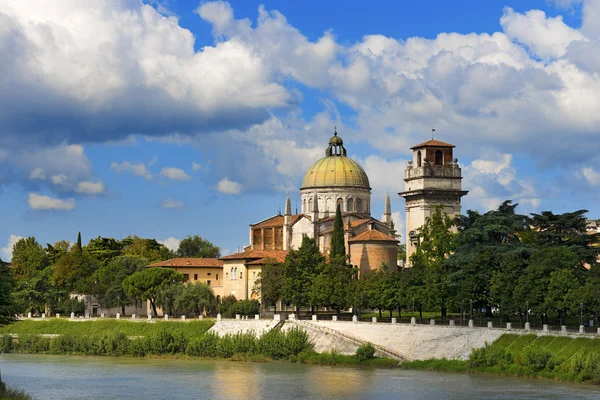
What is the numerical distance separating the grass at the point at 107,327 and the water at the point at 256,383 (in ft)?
36.1

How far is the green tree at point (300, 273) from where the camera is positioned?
92.8 metres

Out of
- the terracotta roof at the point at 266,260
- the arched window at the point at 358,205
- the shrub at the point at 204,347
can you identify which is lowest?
the shrub at the point at 204,347

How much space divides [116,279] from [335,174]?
24.0m

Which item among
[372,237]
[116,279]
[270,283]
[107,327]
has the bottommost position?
[107,327]

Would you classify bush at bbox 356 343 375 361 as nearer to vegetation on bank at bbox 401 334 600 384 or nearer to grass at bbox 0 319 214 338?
vegetation on bank at bbox 401 334 600 384

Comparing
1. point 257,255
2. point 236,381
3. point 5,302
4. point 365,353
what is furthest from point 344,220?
point 5,302

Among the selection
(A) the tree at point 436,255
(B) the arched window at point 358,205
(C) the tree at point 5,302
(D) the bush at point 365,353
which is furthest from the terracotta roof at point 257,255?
(C) the tree at point 5,302

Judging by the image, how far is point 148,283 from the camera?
103188 millimetres

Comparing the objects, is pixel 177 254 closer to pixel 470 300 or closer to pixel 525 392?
pixel 470 300

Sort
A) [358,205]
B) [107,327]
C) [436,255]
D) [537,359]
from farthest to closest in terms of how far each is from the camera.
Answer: [358,205] < [107,327] < [436,255] < [537,359]

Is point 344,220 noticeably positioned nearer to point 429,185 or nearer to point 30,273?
point 429,185

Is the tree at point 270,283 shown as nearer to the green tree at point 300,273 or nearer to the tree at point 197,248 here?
the green tree at point 300,273

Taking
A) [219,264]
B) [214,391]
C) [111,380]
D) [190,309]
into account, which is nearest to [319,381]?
[214,391]

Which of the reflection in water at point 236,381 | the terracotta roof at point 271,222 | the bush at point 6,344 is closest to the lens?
the reflection in water at point 236,381
